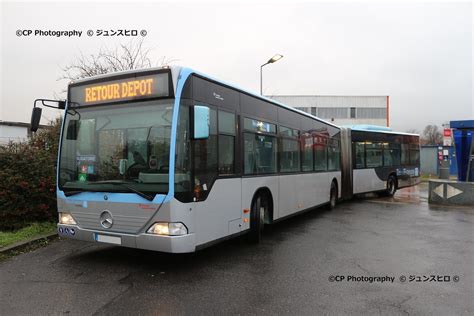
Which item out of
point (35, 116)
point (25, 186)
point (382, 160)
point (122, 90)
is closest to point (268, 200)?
point (122, 90)

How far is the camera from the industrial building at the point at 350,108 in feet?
185

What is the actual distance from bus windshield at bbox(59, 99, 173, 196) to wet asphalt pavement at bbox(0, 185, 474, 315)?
4.37 feet

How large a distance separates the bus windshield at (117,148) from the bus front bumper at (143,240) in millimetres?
631

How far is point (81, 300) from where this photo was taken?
15.5ft

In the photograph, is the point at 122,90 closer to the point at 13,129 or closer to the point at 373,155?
the point at 373,155

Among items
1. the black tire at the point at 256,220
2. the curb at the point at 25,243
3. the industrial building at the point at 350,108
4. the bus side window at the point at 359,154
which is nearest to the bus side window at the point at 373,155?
the bus side window at the point at 359,154

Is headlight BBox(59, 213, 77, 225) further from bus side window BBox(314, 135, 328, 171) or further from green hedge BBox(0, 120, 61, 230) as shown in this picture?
bus side window BBox(314, 135, 328, 171)

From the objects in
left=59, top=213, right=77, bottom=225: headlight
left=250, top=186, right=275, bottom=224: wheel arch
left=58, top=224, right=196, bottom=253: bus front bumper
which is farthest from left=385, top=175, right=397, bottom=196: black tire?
left=59, top=213, right=77, bottom=225: headlight

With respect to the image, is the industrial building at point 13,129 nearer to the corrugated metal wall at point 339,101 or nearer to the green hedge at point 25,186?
the green hedge at point 25,186

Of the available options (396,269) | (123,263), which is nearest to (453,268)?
(396,269)

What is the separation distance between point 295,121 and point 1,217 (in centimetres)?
716

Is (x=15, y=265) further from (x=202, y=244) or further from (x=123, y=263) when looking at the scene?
(x=202, y=244)

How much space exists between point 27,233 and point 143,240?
389 cm

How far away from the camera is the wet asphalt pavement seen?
4586 millimetres
